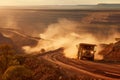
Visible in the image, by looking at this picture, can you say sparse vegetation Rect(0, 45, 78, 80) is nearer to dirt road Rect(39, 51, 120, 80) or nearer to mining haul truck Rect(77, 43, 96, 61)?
dirt road Rect(39, 51, 120, 80)

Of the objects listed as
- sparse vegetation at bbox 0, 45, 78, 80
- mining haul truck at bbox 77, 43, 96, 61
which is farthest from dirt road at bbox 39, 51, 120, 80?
sparse vegetation at bbox 0, 45, 78, 80

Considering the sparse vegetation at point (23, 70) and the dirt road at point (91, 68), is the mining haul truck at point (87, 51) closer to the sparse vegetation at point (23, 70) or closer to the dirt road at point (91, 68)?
the dirt road at point (91, 68)

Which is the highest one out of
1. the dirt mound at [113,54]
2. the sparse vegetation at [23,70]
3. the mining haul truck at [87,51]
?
the sparse vegetation at [23,70]

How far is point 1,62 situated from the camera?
37938mm

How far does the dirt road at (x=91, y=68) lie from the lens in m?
38.4

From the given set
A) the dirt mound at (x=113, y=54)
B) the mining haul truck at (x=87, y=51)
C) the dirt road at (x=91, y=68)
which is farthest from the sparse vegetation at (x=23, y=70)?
the dirt mound at (x=113, y=54)

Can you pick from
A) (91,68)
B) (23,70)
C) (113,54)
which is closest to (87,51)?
(113,54)

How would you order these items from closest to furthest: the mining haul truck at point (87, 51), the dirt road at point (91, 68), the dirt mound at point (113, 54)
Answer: the dirt road at point (91, 68), the mining haul truck at point (87, 51), the dirt mound at point (113, 54)

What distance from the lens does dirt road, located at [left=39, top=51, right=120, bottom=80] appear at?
38406mm

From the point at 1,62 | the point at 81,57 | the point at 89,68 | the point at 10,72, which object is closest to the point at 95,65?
the point at 89,68

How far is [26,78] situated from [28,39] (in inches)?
3124

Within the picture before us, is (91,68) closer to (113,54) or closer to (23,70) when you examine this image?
(113,54)

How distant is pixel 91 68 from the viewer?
43.3 meters

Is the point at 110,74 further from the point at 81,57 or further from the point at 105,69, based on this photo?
the point at 81,57
